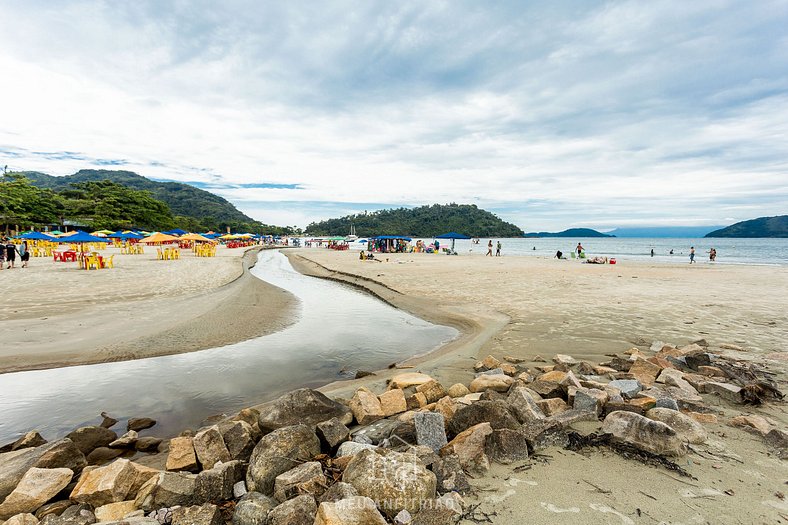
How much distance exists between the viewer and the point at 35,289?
14320mm

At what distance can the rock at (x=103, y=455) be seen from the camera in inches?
162

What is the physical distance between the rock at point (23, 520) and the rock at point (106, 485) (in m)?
0.28

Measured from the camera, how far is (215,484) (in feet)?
9.93

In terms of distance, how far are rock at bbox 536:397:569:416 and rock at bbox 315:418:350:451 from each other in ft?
7.80

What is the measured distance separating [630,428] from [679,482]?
60 cm

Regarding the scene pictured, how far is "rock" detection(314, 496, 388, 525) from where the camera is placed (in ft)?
7.41

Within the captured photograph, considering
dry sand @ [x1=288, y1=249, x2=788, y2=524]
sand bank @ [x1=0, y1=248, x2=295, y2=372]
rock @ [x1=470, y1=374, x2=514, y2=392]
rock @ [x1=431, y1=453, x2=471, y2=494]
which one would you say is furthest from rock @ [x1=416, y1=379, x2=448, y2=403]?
sand bank @ [x1=0, y1=248, x2=295, y2=372]

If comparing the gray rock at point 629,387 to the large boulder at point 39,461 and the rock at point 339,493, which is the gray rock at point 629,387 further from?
the large boulder at point 39,461

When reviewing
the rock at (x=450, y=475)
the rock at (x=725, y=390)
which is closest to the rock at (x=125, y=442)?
the rock at (x=450, y=475)

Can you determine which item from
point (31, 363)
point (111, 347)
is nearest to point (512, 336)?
point (111, 347)

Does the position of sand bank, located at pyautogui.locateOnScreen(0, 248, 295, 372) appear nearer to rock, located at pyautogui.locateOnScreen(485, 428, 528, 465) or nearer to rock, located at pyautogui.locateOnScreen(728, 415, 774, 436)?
rock, located at pyautogui.locateOnScreen(485, 428, 528, 465)

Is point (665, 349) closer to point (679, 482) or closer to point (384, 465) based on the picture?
point (679, 482)

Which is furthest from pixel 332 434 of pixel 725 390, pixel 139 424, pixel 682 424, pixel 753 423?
pixel 725 390

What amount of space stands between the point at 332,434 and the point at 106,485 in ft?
6.43
